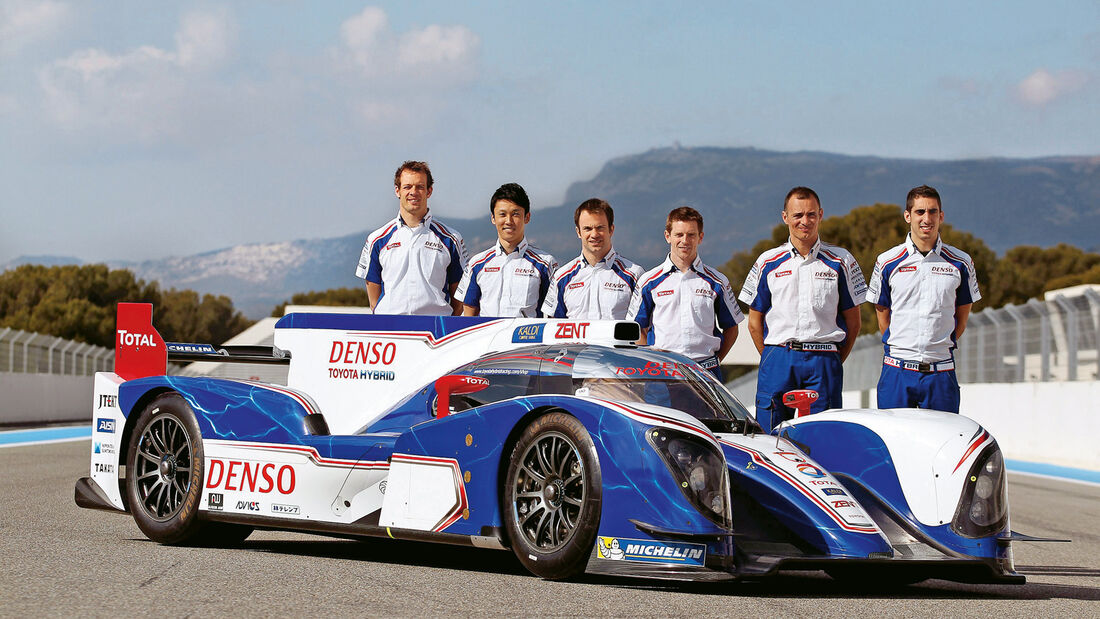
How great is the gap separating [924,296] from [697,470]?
338 cm

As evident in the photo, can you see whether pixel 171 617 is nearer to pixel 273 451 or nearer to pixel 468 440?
pixel 468 440

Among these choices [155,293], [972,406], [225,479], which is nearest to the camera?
[225,479]

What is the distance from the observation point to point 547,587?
6.16 m

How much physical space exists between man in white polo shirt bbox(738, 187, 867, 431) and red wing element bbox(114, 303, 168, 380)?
12.5 ft

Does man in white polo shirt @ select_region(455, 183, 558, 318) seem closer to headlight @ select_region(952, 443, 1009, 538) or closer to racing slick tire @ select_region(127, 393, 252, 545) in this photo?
racing slick tire @ select_region(127, 393, 252, 545)

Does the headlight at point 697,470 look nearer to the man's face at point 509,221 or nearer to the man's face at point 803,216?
the man's face at point 803,216

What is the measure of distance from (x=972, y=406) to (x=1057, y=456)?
10.6 feet

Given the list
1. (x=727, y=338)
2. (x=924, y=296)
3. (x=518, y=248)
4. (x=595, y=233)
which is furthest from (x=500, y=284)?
(x=924, y=296)

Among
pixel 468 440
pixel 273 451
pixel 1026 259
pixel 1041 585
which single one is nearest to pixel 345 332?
pixel 273 451

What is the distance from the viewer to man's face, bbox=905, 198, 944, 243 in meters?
8.67

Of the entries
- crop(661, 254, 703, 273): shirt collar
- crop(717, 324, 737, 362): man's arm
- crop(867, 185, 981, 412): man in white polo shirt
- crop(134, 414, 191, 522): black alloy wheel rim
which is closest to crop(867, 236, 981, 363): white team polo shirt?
crop(867, 185, 981, 412): man in white polo shirt

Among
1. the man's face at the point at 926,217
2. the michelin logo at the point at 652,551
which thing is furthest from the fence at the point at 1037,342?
the michelin logo at the point at 652,551

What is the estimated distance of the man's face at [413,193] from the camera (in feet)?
32.1

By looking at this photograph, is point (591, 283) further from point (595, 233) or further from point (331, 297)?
point (331, 297)
